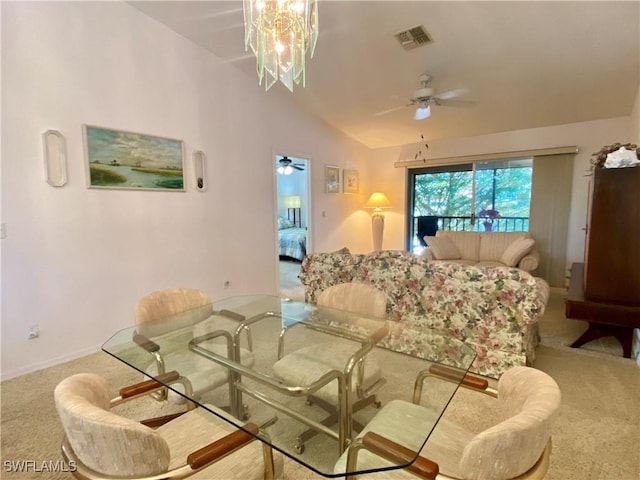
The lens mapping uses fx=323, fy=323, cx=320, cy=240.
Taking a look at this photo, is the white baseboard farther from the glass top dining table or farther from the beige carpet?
the glass top dining table

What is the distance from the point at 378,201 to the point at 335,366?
465cm

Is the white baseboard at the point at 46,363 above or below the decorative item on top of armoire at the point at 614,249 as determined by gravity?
below

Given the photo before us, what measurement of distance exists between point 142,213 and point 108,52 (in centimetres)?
144

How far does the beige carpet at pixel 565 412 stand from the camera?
1564 millimetres

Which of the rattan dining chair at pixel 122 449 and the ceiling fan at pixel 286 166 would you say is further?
the ceiling fan at pixel 286 166

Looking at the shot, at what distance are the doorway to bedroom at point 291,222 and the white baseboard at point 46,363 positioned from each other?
91.7 inches

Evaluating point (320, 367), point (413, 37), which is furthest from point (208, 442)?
point (413, 37)

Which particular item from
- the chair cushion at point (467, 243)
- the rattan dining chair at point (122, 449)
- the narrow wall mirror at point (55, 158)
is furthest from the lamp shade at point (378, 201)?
the rattan dining chair at point (122, 449)

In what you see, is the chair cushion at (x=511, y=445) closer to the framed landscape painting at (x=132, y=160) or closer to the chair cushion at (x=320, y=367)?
the chair cushion at (x=320, y=367)

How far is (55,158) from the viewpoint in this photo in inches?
103

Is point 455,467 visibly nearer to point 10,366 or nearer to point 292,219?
point 10,366

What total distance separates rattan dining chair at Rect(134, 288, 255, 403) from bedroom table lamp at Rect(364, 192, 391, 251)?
14.2ft

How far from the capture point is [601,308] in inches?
97.4

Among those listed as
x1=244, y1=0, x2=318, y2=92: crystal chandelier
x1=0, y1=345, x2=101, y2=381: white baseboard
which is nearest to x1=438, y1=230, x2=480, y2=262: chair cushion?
x1=244, y1=0, x2=318, y2=92: crystal chandelier
